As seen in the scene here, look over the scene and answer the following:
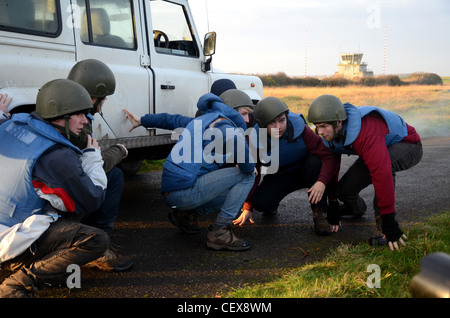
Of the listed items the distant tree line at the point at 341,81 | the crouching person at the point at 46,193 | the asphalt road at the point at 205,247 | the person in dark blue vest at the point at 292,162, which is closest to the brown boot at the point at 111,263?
the asphalt road at the point at 205,247

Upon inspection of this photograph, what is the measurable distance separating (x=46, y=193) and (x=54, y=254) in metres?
0.41

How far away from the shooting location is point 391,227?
366 cm

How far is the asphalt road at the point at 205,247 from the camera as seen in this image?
3.26 meters

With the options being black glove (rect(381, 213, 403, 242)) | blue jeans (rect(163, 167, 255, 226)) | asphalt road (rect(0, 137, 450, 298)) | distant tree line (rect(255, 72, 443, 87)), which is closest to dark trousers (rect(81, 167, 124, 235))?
asphalt road (rect(0, 137, 450, 298))

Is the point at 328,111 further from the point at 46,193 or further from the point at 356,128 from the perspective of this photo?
the point at 46,193

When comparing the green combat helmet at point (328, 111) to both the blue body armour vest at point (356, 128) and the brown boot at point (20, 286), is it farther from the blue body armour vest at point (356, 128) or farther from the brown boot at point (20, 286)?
the brown boot at point (20, 286)

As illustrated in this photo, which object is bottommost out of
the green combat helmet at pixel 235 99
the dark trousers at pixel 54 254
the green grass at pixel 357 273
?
the green grass at pixel 357 273

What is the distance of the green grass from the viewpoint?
2.95 metres

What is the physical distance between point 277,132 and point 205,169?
33.6 inches

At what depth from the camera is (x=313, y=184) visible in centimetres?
455

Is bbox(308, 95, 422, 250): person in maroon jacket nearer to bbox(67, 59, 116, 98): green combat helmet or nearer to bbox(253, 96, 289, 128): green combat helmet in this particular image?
bbox(253, 96, 289, 128): green combat helmet

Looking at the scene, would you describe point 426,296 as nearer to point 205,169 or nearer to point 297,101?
point 205,169

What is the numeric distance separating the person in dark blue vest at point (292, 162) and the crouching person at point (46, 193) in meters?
1.86

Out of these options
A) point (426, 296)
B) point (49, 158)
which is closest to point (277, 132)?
point (49, 158)
